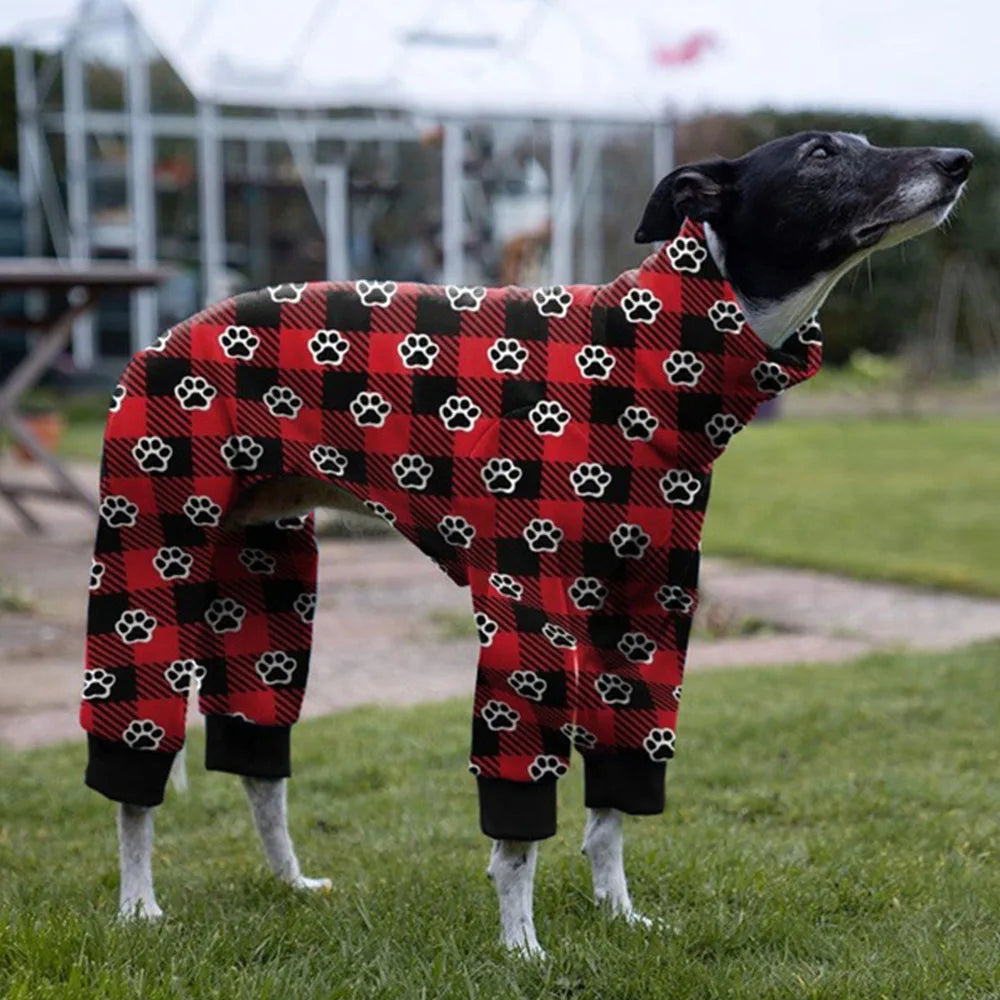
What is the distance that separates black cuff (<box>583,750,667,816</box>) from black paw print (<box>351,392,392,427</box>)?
710 mm

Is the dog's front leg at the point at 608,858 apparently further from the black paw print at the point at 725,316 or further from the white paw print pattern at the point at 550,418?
the black paw print at the point at 725,316

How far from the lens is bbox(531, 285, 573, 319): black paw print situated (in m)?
2.71

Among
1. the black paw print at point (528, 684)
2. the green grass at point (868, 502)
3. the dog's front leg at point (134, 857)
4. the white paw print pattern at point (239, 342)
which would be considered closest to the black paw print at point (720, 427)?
the black paw print at point (528, 684)

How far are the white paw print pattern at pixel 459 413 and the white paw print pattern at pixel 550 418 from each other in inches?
Result: 4.0

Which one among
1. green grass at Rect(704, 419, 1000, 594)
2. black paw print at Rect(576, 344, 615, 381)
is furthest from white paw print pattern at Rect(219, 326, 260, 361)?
green grass at Rect(704, 419, 1000, 594)

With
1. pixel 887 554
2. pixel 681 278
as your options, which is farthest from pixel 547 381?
pixel 887 554

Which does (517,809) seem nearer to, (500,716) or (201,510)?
(500,716)

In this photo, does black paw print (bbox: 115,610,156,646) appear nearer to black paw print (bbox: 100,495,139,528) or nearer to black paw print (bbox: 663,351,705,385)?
black paw print (bbox: 100,495,139,528)

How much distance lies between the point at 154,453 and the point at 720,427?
1.03m

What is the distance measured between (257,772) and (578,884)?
0.69m

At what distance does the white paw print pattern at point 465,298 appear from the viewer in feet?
9.05

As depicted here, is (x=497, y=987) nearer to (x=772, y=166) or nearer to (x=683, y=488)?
(x=683, y=488)

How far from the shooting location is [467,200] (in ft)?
37.8

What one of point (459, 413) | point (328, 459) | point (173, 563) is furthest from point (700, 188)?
point (173, 563)
